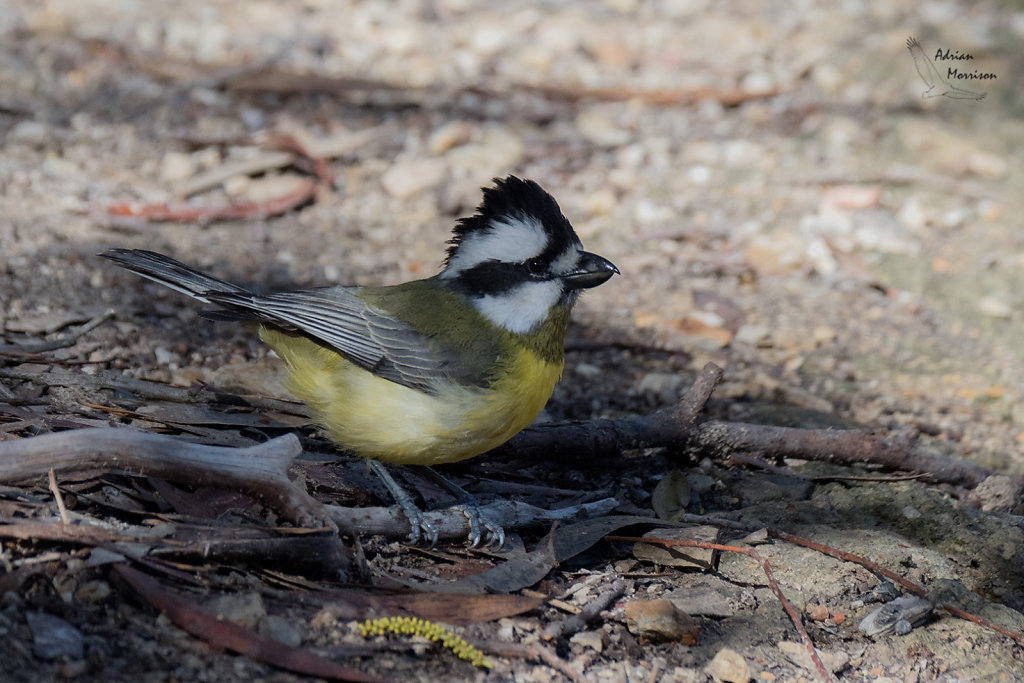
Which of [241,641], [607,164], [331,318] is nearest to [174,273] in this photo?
[331,318]

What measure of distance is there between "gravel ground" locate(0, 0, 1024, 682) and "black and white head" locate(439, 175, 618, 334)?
0.78 metres

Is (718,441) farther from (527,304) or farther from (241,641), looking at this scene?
(241,641)

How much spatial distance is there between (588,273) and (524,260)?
0.27 meters

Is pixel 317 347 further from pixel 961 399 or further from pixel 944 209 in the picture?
pixel 944 209

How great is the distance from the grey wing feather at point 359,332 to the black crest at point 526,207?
59cm

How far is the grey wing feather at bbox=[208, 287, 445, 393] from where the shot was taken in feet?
13.3

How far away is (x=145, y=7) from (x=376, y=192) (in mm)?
3345

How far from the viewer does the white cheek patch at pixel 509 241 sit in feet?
13.5

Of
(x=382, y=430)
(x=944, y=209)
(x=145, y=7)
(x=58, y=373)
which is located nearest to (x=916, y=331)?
(x=944, y=209)

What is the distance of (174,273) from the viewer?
4191mm

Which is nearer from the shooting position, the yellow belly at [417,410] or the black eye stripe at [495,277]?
the yellow belly at [417,410]

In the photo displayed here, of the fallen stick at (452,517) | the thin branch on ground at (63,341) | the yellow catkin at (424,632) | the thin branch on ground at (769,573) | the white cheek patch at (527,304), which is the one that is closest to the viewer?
the yellow catkin at (424,632)

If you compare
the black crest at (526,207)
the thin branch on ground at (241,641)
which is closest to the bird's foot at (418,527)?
the thin branch on ground at (241,641)

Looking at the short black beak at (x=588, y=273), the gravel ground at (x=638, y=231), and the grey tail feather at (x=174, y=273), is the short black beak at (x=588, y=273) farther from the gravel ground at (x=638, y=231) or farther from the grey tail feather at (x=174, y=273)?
the grey tail feather at (x=174, y=273)
